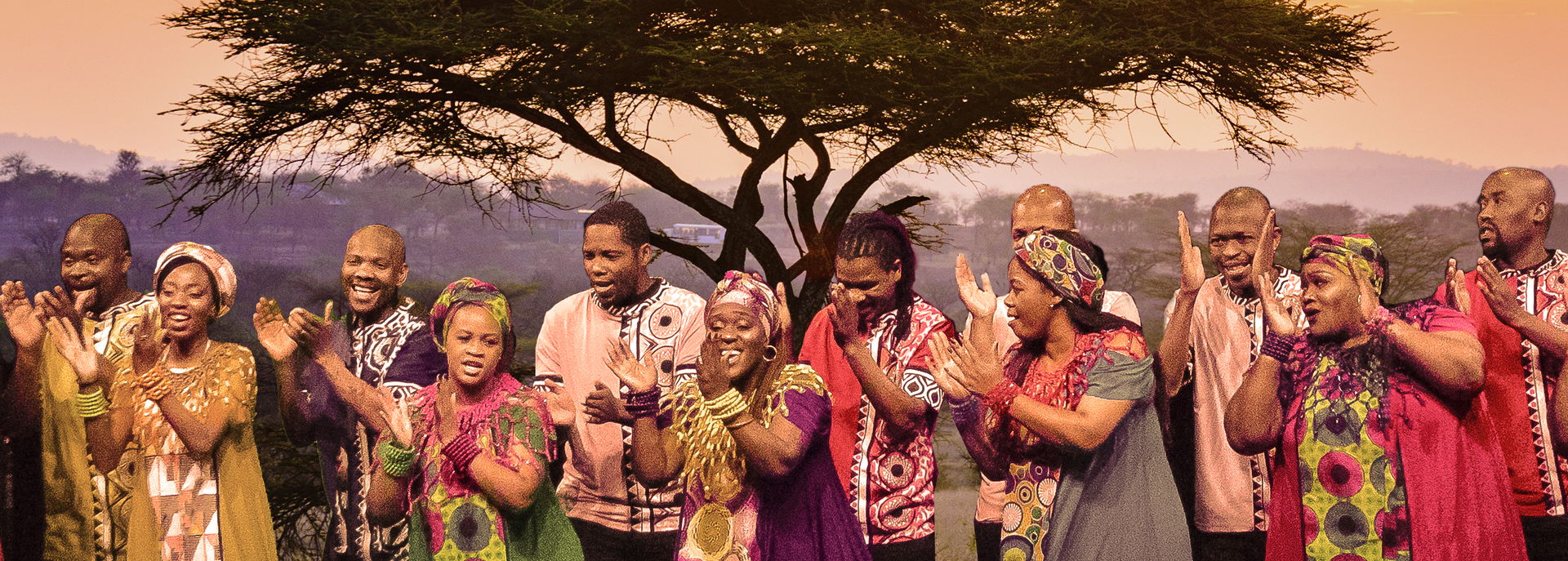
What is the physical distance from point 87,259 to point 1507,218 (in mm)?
6272

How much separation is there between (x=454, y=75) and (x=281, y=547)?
5152 millimetres

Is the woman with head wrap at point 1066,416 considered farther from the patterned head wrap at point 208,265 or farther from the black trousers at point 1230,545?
the patterned head wrap at point 208,265

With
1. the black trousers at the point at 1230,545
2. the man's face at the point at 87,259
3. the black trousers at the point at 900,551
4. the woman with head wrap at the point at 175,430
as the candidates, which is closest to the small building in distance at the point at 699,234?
the man's face at the point at 87,259

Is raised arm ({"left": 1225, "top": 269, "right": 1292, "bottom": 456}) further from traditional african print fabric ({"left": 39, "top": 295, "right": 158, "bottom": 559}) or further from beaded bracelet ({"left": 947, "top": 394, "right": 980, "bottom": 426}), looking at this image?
traditional african print fabric ({"left": 39, "top": 295, "right": 158, "bottom": 559})

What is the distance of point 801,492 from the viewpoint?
4848 mm

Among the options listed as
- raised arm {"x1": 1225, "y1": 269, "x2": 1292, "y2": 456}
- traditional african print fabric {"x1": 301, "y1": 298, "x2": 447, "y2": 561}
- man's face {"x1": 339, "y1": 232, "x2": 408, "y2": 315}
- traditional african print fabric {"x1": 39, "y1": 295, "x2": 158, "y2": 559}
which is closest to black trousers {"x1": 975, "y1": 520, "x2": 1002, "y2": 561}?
raised arm {"x1": 1225, "y1": 269, "x2": 1292, "y2": 456}

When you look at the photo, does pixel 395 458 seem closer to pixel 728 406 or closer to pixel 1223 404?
pixel 728 406

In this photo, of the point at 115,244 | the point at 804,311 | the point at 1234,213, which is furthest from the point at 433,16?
the point at 1234,213

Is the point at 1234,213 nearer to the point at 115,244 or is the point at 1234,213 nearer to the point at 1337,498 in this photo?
the point at 1337,498

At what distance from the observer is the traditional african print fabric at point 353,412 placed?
6.32 meters

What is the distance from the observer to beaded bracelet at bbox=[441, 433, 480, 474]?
16.0 ft

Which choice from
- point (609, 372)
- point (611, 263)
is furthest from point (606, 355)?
point (611, 263)

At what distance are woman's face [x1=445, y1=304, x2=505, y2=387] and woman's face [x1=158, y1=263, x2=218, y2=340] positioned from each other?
61.5 inches

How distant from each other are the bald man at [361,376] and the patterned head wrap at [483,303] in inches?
45.4
